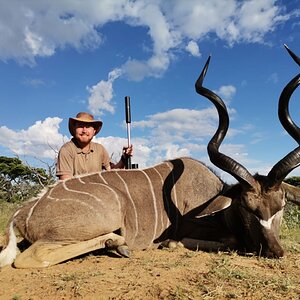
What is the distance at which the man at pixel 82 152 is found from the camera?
421 centimetres

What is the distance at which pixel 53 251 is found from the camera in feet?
9.91

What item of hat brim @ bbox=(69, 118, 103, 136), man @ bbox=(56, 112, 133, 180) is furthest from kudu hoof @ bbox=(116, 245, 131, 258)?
hat brim @ bbox=(69, 118, 103, 136)

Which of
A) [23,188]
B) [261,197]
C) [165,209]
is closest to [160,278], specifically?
[261,197]

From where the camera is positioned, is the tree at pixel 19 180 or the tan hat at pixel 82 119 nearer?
the tan hat at pixel 82 119

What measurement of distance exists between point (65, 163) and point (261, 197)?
2.10 meters

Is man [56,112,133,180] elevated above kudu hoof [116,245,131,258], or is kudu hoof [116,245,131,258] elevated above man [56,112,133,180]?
man [56,112,133,180]

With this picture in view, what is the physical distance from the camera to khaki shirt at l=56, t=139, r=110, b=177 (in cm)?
420

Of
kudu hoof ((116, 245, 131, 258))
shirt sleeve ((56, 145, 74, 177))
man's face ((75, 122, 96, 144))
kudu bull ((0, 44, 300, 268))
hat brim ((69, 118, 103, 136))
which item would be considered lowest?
kudu hoof ((116, 245, 131, 258))

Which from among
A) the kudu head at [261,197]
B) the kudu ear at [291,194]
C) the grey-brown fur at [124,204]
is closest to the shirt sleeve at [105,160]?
the grey-brown fur at [124,204]

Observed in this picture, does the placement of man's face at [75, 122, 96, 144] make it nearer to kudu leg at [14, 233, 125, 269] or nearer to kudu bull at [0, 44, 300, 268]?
kudu bull at [0, 44, 300, 268]

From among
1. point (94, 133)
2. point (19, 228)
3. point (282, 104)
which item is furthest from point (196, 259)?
point (94, 133)

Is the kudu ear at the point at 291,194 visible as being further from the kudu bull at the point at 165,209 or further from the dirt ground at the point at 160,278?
the dirt ground at the point at 160,278

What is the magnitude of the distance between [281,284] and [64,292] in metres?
1.22

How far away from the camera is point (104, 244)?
3.25m
